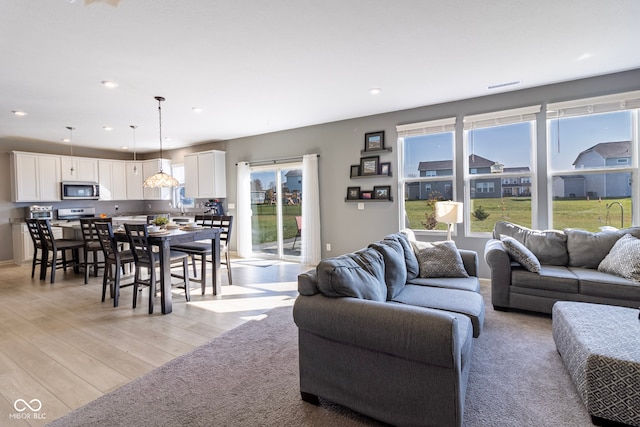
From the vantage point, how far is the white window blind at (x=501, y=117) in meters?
4.04

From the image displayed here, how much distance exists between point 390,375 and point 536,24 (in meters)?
2.93

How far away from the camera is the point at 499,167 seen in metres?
4.37

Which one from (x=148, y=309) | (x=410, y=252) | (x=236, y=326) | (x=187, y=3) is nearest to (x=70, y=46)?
(x=187, y=3)

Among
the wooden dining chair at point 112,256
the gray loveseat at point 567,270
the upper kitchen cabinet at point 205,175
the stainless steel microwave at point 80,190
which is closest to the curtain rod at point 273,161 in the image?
the upper kitchen cabinet at point 205,175

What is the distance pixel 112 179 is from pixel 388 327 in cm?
836

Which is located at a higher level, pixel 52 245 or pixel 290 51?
pixel 290 51

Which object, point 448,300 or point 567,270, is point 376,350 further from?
point 567,270

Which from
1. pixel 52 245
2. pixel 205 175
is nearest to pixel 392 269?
pixel 52 245

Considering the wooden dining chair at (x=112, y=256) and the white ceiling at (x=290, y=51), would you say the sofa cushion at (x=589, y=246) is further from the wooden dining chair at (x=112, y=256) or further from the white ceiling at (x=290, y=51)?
the wooden dining chair at (x=112, y=256)

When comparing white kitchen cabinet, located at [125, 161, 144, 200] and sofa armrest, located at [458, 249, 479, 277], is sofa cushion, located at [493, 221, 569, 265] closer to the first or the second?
sofa armrest, located at [458, 249, 479, 277]

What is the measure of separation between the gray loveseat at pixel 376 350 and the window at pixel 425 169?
112 inches

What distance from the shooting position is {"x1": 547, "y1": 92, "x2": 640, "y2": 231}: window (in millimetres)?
3660

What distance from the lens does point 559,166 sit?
401cm

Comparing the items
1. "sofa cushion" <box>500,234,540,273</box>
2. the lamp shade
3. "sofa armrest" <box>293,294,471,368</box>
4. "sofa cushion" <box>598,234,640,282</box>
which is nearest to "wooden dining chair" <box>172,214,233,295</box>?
"sofa armrest" <box>293,294,471,368</box>
